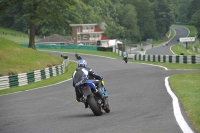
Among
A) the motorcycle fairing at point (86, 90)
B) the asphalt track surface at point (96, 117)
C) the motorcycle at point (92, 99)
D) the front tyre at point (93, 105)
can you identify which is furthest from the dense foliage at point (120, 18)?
the front tyre at point (93, 105)

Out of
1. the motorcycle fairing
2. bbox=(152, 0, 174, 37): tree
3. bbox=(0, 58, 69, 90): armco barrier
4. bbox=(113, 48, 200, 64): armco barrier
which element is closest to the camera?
the motorcycle fairing

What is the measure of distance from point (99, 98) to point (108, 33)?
382 ft

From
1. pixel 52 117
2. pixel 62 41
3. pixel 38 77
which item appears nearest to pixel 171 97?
pixel 52 117

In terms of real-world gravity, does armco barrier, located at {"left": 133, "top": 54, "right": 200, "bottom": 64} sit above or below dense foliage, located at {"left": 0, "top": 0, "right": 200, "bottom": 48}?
below

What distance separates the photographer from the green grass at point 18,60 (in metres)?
32.8

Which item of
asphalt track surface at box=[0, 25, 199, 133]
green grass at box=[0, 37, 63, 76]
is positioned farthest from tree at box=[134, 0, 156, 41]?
asphalt track surface at box=[0, 25, 199, 133]

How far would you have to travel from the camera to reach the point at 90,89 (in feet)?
37.6

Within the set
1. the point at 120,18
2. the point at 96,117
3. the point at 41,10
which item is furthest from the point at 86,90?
the point at 120,18

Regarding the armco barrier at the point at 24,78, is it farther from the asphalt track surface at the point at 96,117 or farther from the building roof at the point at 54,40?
the building roof at the point at 54,40

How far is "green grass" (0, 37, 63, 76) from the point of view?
32759 millimetres

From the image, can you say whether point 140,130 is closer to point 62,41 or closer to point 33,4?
point 33,4

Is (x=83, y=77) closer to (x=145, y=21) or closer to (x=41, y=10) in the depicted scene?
(x=41, y=10)

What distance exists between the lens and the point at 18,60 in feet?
119

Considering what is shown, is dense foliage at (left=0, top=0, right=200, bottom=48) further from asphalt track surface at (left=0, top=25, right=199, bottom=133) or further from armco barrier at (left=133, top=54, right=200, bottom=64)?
asphalt track surface at (left=0, top=25, right=199, bottom=133)
